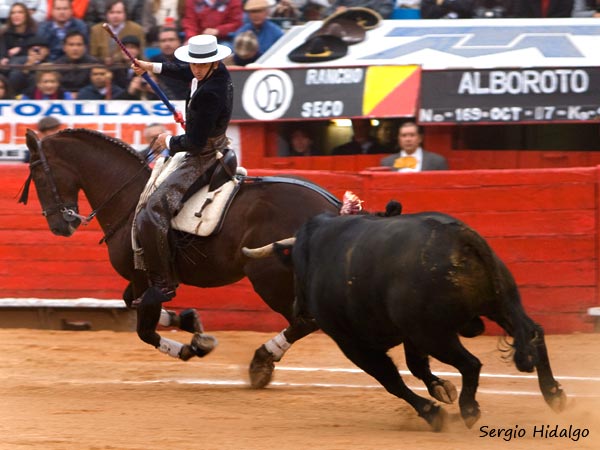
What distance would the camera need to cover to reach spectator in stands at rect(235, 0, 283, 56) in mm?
13195

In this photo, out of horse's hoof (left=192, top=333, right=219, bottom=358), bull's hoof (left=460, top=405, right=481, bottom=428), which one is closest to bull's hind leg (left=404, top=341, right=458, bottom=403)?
bull's hoof (left=460, top=405, right=481, bottom=428)

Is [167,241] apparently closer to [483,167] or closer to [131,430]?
[131,430]

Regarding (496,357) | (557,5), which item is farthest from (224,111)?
(557,5)

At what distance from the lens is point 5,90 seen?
42.6 feet

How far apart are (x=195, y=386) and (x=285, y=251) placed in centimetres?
199

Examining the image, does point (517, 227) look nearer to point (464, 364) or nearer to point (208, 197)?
point (208, 197)

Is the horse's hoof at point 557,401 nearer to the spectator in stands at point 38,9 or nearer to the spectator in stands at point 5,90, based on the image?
the spectator in stands at point 5,90

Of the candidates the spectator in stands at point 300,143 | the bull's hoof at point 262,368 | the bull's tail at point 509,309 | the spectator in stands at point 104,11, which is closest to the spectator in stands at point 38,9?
the spectator in stands at point 104,11

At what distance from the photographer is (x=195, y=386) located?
8734mm

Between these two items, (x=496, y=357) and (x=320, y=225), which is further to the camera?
(x=496, y=357)

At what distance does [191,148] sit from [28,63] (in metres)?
6.02

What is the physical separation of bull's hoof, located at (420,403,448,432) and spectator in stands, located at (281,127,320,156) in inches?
253

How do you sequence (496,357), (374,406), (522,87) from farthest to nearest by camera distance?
(522,87), (496,357), (374,406)

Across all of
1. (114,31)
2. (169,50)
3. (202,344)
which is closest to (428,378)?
(202,344)
